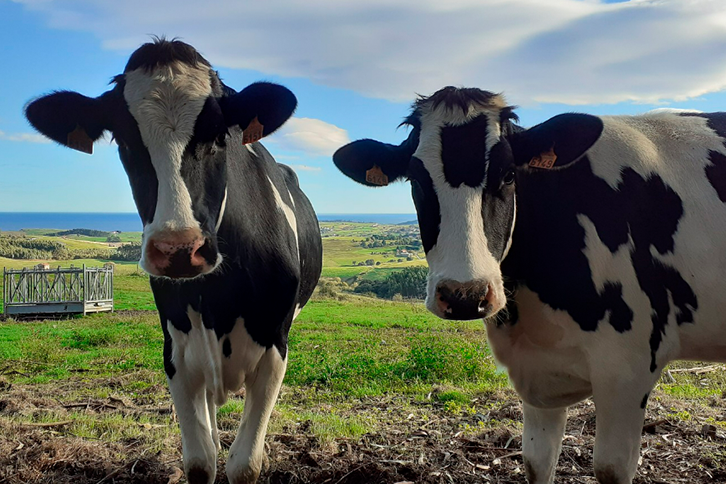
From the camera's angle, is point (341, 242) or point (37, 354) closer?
point (37, 354)

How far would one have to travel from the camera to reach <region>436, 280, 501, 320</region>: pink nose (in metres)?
3.00

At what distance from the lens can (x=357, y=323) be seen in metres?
21.1

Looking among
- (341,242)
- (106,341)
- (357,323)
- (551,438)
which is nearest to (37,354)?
(106,341)

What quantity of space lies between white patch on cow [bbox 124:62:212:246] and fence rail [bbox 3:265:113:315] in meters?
21.8

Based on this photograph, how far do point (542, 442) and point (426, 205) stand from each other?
6.72 feet

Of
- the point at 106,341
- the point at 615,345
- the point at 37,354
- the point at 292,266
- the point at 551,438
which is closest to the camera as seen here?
the point at 615,345

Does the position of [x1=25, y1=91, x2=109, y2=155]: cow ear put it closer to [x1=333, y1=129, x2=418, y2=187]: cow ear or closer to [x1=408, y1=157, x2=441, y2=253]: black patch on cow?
[x1=333, y1=129, x2=418, y2=187]: cow ear

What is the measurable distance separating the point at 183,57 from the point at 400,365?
7248 mm

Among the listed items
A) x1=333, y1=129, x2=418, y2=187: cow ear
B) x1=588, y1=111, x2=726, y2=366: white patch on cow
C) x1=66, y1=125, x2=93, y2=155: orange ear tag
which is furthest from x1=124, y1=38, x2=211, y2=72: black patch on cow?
x1=588, y1=111, x2=726, y2=366: white patch on cow

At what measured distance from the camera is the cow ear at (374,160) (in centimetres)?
405

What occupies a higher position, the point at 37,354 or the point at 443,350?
the point at 443,350

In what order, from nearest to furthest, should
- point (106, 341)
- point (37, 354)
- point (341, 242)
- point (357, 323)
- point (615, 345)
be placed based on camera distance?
1. point (615, 345)
2. point (37, 354)
3. point (106, 341)
4. point (357, 323)
5. point (341, 242)

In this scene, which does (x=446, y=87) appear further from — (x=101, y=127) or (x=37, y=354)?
(x=37, y=354)

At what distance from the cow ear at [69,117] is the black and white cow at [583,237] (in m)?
1.85
